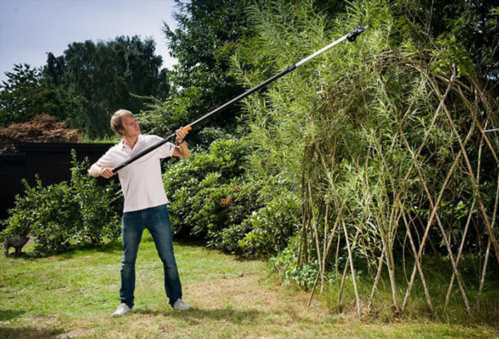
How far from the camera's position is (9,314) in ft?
13.2

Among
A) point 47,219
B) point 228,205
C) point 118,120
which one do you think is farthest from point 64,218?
point 118,120

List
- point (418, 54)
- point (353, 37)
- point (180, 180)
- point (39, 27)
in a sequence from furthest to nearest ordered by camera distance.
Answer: point (180, 180), point (39, 27), point (418, 54), point (353, 37)

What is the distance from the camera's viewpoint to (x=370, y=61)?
146 inches

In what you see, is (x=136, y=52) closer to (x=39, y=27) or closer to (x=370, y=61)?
(x=39, y=27)

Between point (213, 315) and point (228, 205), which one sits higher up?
point (228, 205)

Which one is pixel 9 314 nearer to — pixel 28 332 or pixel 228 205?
pixel 28 332

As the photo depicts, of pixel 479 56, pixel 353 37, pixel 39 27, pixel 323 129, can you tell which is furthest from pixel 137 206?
pixel 39 27

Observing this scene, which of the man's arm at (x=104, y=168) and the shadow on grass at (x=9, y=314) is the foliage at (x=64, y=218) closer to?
the shadow on grass at (x=9, y=314)

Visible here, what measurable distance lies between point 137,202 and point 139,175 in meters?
0.23

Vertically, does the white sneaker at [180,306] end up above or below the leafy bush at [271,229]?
below

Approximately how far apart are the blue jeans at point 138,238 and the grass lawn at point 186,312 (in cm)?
28

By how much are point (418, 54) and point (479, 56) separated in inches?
26.1

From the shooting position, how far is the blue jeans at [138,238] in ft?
12.1

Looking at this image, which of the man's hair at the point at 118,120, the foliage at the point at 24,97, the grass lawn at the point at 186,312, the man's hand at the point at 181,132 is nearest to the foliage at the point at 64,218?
the grass lawn at the point at 186,312
